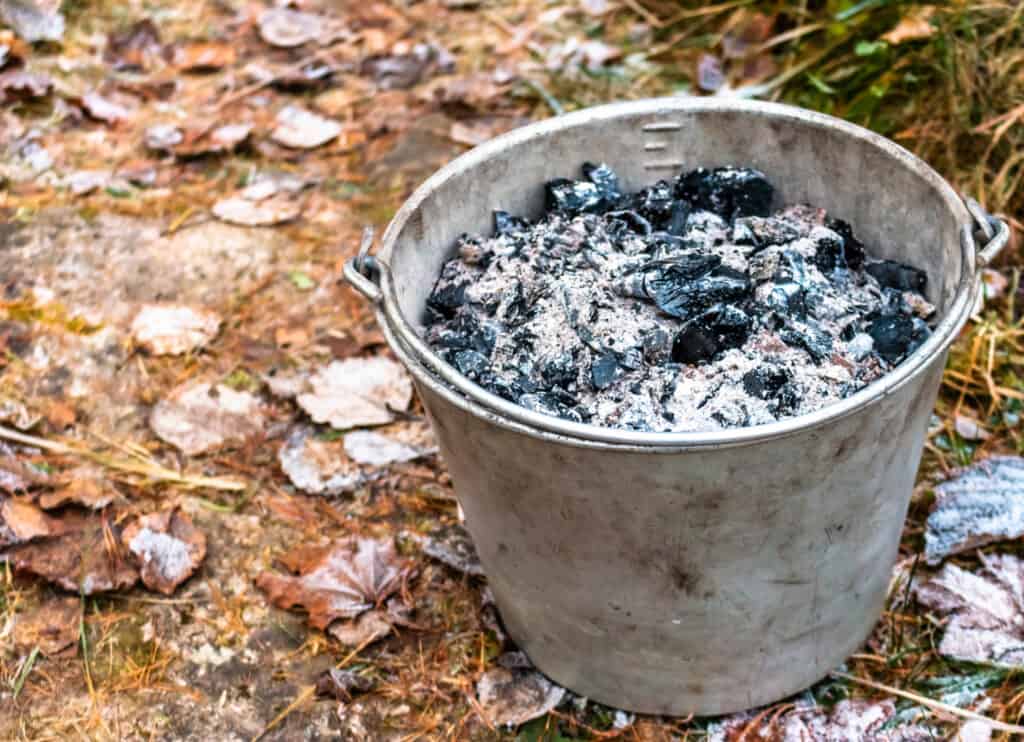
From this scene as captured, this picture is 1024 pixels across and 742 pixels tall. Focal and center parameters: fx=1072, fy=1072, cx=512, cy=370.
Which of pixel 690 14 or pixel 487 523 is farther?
pixel 690 14

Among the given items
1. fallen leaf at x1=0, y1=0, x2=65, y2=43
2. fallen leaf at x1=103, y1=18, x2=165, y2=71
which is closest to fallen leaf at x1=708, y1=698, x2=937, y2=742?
fallen leaf at x1=103, y1=18, x2=165, y2=71

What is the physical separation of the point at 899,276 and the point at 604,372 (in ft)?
2.11

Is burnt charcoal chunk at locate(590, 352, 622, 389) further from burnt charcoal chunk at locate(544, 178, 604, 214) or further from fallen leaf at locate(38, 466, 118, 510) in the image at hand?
fallen leaf at locate(38, 466, 118, 510)

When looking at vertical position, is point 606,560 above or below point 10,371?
above

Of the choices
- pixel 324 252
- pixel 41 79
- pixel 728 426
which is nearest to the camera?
pixel 728 426

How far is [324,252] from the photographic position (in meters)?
3.21

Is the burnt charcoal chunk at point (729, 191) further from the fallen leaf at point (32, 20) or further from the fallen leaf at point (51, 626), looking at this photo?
the fallen leaf at point (32, 20)

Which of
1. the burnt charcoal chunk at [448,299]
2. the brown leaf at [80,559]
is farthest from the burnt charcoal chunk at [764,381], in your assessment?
the brown leaf at [80,559]

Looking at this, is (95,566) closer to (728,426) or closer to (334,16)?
(728,426)

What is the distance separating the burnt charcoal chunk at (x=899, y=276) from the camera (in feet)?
6.64

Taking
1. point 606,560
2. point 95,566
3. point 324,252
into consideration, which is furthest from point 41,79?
point 606,560

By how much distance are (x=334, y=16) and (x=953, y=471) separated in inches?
116

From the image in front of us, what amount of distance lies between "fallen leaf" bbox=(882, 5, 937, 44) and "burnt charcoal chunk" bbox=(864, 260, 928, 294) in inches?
53.3

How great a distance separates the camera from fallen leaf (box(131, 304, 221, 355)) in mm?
2889
